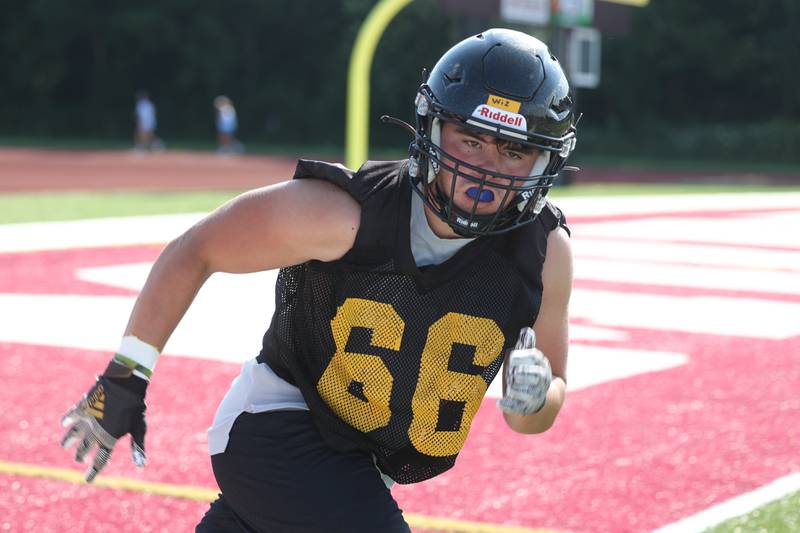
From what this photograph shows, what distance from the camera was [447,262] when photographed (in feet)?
9.29

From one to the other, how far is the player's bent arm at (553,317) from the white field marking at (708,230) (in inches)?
426

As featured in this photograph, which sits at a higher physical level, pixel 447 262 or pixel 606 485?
pixel 447 262

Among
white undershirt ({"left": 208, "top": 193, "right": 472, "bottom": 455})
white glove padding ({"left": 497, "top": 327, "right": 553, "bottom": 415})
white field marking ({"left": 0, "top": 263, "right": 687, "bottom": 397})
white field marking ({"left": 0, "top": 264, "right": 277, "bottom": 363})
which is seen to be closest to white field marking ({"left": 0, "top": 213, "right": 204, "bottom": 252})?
white field marking ({"left": 0, "top": 264, "right": 277, "bottom": 363})

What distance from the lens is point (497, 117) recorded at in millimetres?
2770

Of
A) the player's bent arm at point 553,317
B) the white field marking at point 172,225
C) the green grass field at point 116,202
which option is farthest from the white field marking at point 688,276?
the player's bent arm at point 553,317

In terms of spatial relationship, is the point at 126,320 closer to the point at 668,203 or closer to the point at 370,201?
the point at 370,201

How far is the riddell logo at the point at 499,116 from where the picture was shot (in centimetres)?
277

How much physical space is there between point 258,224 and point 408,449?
65 cm

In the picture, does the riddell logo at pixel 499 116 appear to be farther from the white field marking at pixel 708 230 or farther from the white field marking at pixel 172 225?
the white field marking at pixel 708 230

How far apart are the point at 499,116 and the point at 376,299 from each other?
1.64 feet

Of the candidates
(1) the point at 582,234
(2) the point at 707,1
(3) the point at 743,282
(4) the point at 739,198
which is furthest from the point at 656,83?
(3) the point at 743,282

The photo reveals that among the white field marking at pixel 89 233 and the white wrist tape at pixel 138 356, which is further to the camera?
the white field marking at pixel 89 233

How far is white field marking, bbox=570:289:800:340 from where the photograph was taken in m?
8.20

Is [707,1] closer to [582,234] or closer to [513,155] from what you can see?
[582,234]
